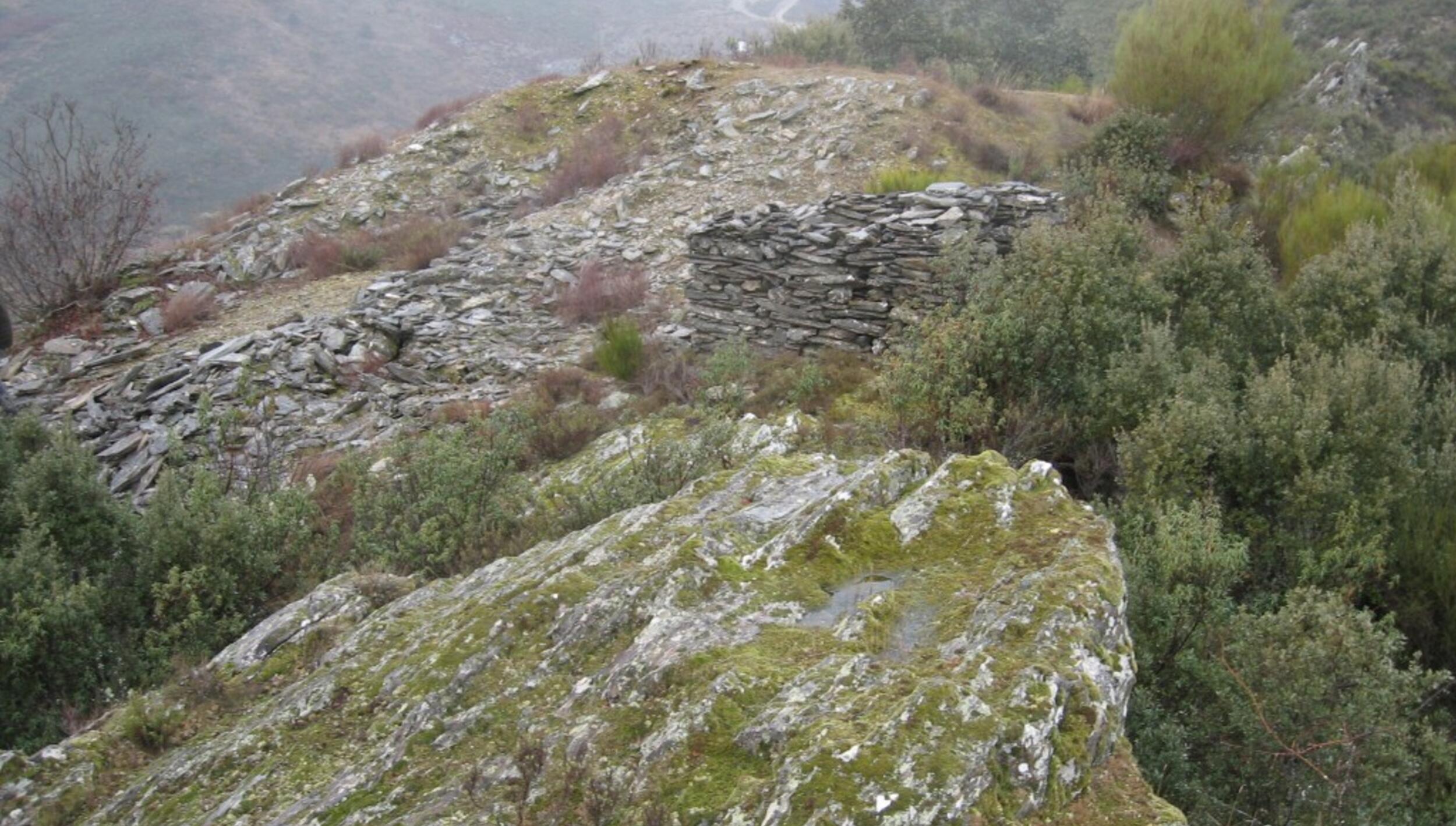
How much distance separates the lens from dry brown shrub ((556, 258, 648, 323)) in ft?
44.5

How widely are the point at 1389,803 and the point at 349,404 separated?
10.9 metres


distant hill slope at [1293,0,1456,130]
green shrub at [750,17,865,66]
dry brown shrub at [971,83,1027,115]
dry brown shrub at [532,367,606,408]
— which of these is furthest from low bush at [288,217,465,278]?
distant hill slope at [1293,0,1456,130]

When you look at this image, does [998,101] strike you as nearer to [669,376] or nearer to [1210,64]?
[1210,64]

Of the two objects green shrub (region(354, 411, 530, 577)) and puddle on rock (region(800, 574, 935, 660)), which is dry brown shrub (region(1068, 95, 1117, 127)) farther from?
puddle on rock (region(800, 574, 935, 660))

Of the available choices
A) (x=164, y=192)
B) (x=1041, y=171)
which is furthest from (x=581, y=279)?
(x=164, y=192)

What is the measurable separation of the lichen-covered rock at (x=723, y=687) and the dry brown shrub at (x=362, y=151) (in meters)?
18.3

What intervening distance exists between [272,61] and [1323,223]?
45.9 meters

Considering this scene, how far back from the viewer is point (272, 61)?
4472cm

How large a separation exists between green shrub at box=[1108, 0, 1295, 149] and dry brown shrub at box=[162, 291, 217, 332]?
1584 cm

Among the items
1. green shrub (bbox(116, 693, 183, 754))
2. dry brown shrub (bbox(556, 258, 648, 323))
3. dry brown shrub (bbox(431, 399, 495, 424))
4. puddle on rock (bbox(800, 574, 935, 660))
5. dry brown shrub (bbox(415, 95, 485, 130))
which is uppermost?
puddle on rock (bbox(800, 574, 935, 660))

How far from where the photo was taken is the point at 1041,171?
16094 mm

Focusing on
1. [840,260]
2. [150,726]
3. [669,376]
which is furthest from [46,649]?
[840,260]

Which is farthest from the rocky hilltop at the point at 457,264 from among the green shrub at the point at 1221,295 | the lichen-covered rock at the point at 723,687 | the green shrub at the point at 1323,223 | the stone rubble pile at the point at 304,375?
the lichen-covered rock at the point at 723,687

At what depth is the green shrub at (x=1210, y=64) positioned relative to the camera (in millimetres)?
15086
